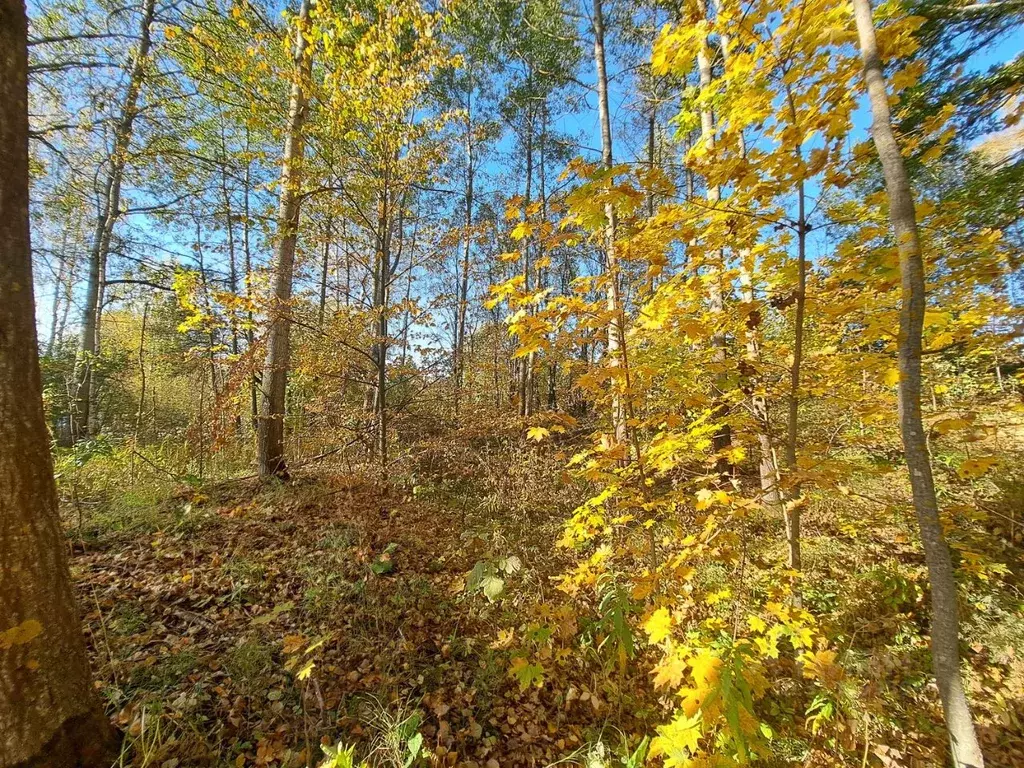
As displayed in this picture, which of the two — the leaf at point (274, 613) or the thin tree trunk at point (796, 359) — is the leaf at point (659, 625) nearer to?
the thin tree trunk at point (796, 359)

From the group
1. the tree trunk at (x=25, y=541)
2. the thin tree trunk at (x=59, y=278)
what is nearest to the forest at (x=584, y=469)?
the tree trunk at (x=25, y=541)

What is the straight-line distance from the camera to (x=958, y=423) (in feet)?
5.87

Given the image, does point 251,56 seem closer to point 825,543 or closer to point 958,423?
point 958,423

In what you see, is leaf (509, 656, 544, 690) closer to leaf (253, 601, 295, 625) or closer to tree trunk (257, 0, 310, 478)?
leaf (253, 601, 295, 625)

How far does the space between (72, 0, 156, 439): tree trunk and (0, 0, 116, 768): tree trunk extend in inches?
217

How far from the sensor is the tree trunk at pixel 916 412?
5.72 feet

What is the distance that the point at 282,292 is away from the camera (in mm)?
5152

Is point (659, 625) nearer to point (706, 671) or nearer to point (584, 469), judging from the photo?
point (706, 671)

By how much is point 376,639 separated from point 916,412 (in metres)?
3.72

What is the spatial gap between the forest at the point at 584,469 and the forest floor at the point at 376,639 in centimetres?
3

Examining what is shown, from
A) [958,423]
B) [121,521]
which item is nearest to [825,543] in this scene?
[958,423]

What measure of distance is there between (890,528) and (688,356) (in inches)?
128

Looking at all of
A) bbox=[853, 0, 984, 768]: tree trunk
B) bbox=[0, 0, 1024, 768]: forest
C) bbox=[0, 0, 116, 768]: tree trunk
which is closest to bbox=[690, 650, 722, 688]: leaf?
bbox=[0, 0, 1024, 768]: forest

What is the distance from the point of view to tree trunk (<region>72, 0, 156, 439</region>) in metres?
5.80
